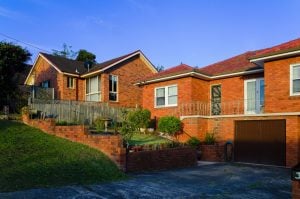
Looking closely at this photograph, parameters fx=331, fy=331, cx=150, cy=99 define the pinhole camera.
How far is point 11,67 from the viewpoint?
21812 mm

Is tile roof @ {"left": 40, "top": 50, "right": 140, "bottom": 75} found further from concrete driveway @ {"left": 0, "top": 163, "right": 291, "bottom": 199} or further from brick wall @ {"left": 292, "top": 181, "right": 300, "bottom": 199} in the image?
brick wall @ {"left": 292, "top": 181, "right": 300, "bottom": 199}

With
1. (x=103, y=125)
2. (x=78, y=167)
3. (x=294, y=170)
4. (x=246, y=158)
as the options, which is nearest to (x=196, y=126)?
(x=246, y=158)

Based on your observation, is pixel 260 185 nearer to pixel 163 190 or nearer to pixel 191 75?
pixel 163 190

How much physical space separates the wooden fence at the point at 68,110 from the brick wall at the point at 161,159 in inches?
249

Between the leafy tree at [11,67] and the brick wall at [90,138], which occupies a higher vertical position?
the leafy tree at [11,67]

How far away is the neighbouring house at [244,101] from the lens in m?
16.3

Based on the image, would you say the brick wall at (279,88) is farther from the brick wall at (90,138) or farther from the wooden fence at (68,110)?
the wooden fence at (68,110)

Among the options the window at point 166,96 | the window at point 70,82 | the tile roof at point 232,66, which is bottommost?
the window at point 166,96

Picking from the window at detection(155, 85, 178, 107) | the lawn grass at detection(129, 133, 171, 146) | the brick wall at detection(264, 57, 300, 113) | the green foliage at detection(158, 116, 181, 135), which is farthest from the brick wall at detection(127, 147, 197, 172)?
the window at detection(155, 85, 178, 107)

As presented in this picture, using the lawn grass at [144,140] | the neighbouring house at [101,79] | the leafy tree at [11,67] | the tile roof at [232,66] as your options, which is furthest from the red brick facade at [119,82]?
the lawn grass at [144,140]

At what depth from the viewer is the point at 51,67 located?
103 ft

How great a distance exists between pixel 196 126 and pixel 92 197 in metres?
12.1

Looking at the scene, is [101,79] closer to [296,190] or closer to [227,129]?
[227,129]

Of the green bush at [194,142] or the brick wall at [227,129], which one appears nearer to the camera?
the brick wall at [227,129]
